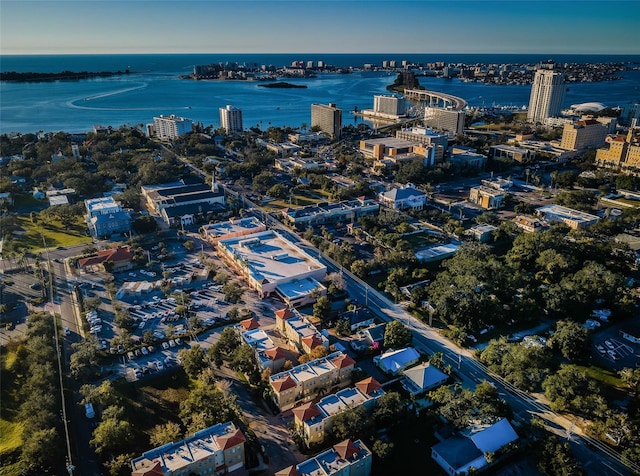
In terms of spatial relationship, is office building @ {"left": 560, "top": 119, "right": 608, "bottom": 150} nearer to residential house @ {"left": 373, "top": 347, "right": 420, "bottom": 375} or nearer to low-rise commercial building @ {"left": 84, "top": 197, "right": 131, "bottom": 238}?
residential house @ {"left": 373, "top": 347, "right": 420, "bottom": 375}

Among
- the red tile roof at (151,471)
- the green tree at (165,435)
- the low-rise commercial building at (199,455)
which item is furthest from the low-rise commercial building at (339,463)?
the green tree at (165,435)

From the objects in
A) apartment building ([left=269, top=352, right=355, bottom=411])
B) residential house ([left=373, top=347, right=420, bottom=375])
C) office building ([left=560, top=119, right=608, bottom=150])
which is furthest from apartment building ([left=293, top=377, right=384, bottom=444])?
office building ([left=560, top=119, right=608, bottom=150])

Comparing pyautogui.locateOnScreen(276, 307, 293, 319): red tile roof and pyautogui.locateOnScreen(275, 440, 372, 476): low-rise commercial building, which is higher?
pyautogui.locateOnScreen(276, 307, 293, 319): red tile roof

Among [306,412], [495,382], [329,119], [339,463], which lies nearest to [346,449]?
[339,463]

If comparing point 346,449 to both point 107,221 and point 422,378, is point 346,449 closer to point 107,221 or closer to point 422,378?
point 422,378

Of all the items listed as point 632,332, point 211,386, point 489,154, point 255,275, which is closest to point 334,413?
point 211,386

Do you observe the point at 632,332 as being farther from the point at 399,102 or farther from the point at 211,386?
the point at 399,102

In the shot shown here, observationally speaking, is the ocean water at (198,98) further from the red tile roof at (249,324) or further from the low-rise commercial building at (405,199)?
the red tile roof at (249,324)
